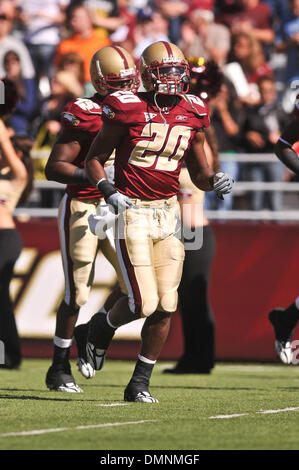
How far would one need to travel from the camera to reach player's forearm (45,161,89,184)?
23.5 feet

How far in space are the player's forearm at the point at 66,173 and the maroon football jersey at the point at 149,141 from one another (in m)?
0.34

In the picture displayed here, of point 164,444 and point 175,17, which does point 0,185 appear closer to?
point 164,444

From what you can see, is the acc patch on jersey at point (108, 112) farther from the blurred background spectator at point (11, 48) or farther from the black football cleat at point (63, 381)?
the blurred background spectator at point (11, 48)

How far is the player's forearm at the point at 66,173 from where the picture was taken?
7168 millimetres

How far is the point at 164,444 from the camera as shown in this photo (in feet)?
17.4

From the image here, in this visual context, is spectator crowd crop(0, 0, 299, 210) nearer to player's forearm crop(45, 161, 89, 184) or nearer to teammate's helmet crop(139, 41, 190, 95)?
player's forearm crop(45, 161, 89, 184)

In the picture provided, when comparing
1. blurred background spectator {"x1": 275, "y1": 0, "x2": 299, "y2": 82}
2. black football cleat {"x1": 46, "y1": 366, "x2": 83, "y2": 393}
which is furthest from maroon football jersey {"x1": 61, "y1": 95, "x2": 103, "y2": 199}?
blurred background spectator {"x1": 275, "y1": 0, "x2": 299, "y2": 82}

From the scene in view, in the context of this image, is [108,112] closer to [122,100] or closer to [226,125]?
[122,100]

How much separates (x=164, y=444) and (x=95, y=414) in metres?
1.20

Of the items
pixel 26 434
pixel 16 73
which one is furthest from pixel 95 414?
pixel 16 73

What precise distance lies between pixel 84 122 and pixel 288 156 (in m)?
1.51

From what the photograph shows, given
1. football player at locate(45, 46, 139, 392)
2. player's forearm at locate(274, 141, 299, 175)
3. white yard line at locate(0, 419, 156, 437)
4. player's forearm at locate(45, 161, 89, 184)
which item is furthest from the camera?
player's forearm at locate(274, 141, 299, 175)

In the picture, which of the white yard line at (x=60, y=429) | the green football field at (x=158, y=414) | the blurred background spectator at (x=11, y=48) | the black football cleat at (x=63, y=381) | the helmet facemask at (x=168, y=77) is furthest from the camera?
the blurred background spectator at (x=11, y=48)

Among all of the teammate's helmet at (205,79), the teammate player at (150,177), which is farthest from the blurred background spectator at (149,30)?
the teammate player at (150,177)
